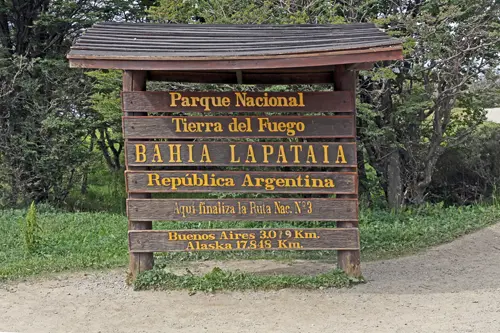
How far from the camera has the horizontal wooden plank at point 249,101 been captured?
276 inches

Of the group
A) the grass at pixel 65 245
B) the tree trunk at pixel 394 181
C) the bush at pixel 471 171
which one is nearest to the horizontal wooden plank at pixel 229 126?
the grass at pixel 65 245

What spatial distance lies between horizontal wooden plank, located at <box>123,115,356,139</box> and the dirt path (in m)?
1.94

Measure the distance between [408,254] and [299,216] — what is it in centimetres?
279

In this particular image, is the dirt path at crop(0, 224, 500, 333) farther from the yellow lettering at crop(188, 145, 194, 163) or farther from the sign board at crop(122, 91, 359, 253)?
the yellow lettering at crop(188, 145, 194, 163)

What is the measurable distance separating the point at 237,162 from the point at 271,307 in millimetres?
1835

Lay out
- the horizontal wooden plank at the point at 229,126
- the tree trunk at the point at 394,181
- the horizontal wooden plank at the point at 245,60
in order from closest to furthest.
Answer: the horizontal wooden plank at the point at 245,60, the horizontal wooden plank at the point at 229,126, the tree trunk at the point at 394,181

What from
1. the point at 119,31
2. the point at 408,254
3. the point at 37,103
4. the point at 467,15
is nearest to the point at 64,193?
the point at 37,103

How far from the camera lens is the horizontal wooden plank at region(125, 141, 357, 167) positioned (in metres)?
7.01

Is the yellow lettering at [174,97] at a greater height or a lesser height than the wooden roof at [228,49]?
lesser

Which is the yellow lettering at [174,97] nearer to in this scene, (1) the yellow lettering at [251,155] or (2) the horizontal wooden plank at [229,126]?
(2) the horizontal wooden plank at [229,126]

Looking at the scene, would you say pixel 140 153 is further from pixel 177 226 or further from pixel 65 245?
pixel 177 226

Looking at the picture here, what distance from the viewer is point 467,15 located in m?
12.9

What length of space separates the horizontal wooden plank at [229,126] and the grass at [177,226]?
176cm

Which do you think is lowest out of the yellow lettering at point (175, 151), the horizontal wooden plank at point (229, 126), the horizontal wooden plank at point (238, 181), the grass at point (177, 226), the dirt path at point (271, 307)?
the grass at point (177, 226)
